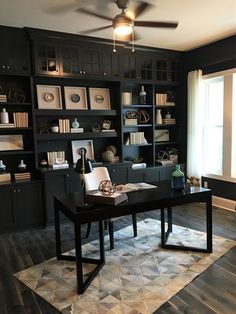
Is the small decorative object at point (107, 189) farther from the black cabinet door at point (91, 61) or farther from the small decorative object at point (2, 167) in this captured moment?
the black cabinet door at point (91, 61)

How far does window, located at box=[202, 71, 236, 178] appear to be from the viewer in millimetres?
4520

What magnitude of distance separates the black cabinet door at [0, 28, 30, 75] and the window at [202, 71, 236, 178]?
2971 millimetres

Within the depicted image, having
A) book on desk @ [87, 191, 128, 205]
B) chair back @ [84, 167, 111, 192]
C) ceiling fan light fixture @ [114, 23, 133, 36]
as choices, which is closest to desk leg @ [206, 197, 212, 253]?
book on desk @ [87, 191, 128, 205]

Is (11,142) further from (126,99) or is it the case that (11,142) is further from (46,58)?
(126,99)

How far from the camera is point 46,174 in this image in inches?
157

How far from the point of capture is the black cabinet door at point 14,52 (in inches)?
148

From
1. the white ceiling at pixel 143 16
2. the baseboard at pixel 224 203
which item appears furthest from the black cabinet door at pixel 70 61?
the baseboard at pixel 224 203

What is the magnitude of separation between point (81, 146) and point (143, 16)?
7.19 feet

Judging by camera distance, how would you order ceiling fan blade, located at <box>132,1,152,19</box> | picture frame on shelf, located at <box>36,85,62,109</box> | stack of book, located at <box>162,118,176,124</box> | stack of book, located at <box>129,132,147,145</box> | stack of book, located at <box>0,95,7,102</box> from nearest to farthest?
ceiling fan blade, located at <box>132,1,152,19</box>
stack of book, located at <box>0,95,7,102</box>
picture frame on shelf, located at <box>36,85,62,109</box>
stack of book, located at <box>129,132,147,145</box>
stack of book, located at <box>162,118,176,124</box>

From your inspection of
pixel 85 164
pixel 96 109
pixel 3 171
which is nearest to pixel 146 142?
pixel 96 109

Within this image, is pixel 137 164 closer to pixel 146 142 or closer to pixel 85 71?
pixel 146 142

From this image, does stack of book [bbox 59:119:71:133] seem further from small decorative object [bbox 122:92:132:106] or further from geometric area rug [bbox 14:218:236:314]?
geometric area rug [bbox 14:218:236:314]

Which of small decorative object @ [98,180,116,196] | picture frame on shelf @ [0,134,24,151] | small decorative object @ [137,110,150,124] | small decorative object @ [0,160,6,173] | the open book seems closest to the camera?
small decorative object @ [98,180,116,196]

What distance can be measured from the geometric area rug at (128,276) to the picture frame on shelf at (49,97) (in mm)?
2166
